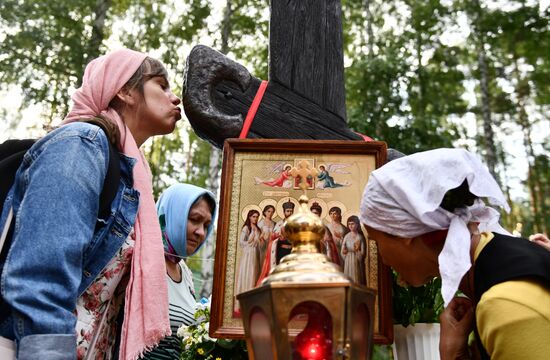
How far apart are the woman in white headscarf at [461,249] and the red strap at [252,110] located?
81 centimetres

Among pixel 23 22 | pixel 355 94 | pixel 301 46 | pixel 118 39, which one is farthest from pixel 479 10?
pixel 301 46

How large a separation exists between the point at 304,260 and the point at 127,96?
1.27 meters

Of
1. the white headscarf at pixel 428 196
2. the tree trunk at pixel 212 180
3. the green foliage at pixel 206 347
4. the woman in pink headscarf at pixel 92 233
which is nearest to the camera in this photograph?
the woman in pink headscarf at pixel 92 233

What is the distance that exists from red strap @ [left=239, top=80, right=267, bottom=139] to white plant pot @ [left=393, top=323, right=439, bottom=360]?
44.4 inches

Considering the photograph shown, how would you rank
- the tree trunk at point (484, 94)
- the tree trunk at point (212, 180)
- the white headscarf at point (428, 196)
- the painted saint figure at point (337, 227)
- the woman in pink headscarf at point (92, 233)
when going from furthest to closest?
the tree trunk at point (484, 94) < the tree trunk at point (212, 180) < the painted saint figure at point (337, 227) < the white headscarf at point (428, 196) < the woman in pink headscarf at point (92, 233)

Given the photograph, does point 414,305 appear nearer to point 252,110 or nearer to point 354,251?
point 354,251

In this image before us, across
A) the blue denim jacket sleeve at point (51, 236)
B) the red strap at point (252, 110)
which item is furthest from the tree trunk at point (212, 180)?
the blue denim jacket sleeve at point (51, 236)

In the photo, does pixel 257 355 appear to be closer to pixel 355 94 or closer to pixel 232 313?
pixel 232 313

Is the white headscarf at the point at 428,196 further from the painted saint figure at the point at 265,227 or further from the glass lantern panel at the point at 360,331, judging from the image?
the painted saint figure at the point at 265,227

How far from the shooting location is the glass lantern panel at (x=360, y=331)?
1.58 m

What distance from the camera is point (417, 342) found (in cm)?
222

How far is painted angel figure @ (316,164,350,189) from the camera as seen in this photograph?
7.77 feet

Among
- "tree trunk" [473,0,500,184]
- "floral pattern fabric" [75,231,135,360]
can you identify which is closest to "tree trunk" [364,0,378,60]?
"tree trunk" [473,0,500,184]

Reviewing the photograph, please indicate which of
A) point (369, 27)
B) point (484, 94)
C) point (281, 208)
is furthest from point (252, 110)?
point (369, 27)
